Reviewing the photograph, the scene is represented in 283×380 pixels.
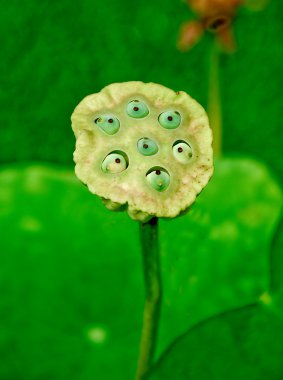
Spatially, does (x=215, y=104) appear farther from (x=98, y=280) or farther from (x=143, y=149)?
(x=143, y=149)

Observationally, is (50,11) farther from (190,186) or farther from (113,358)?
(190,186)

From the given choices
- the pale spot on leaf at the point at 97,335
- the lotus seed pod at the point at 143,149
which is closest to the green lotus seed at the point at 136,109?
the lotus seed pod at the point at 143,149

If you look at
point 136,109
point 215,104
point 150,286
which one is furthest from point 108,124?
point 215,104

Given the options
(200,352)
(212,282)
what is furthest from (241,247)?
(200,352)

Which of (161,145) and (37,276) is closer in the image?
(161,145)

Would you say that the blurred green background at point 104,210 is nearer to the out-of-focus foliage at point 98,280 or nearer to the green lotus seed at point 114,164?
the out-of-focus foliage at point 98,280

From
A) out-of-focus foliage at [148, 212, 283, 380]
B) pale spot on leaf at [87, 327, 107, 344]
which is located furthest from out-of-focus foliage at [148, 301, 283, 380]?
pale spot on leaf at [87, 327, 107, 344]
